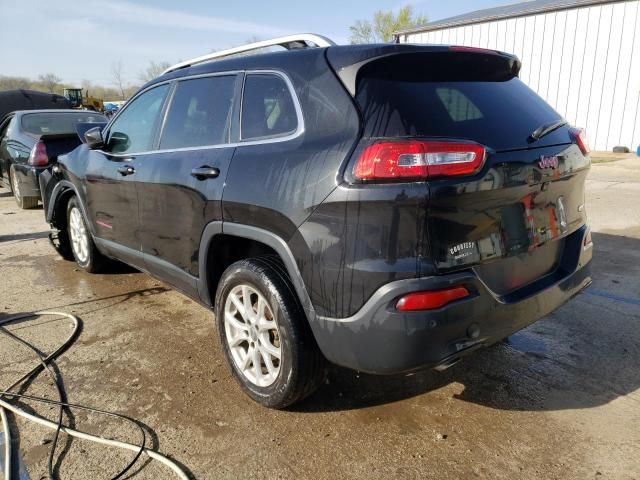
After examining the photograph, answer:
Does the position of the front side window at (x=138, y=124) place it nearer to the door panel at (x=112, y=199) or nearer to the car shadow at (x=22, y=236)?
the door panel at (x=112, y=199)

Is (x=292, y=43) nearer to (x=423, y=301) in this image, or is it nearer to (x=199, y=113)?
(x=199, y=113)

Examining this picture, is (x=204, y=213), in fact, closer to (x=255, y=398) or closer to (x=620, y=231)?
(x=255, y=398)

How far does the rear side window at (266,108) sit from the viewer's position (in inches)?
99.7

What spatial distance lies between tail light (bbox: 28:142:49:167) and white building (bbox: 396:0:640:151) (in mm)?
16385

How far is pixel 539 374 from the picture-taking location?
9.77ft

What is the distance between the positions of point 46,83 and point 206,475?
280ft

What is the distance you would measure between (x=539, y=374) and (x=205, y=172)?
2314mm

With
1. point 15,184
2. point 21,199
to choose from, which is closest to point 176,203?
point 21,199

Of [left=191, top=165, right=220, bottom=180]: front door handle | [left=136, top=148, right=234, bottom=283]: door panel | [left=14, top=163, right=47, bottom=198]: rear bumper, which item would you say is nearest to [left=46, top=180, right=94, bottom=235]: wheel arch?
[left=136, top=148, right=234, bottom=283]: door panel

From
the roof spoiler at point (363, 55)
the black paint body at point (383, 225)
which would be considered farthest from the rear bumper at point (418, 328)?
the roof spoiler at point (363, 55)

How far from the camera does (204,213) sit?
291cm

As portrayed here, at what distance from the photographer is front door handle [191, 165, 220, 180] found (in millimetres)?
2818

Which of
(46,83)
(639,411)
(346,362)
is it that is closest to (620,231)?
(639,411)

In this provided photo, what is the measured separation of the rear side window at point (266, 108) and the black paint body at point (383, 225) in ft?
0.24
